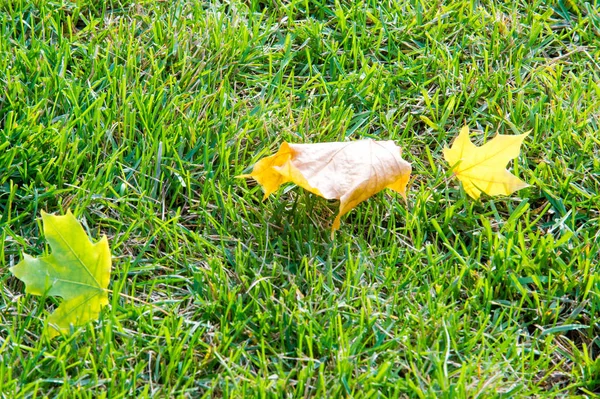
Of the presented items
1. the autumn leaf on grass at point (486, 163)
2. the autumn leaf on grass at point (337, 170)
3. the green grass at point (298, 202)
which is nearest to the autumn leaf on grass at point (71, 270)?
the green grass at point (298, 202)

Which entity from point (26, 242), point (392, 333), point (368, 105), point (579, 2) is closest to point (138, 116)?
point (26, 242)

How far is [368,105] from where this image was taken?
2439mm

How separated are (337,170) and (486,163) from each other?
0.46 m

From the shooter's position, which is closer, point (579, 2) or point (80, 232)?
point (80, 232)

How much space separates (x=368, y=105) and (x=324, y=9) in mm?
491

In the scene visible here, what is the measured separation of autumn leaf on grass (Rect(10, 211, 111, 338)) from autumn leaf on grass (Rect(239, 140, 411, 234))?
48 cm

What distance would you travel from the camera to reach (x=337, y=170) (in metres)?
2.03

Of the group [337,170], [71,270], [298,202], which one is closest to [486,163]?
[337,170]

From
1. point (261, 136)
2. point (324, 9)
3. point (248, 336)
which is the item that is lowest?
point (248, 336)

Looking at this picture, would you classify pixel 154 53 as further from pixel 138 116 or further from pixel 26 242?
pixel 26 242

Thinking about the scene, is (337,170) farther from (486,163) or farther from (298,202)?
(486,163)

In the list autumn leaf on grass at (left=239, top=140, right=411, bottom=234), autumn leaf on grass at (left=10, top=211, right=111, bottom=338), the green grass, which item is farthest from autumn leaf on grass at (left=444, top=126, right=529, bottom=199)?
autumn leaf on grass at (left=10, top=211, right=111, bottom=338)

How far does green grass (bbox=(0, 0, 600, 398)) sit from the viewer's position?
1.78 metres

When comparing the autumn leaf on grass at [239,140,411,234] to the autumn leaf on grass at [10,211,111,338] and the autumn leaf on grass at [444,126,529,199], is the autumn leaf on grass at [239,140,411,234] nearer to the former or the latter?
the autumn leaf on grass at [444,126,529,199]
